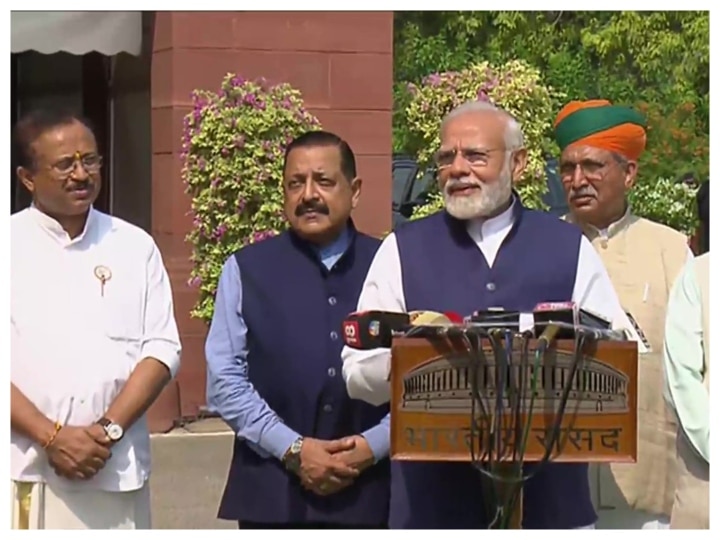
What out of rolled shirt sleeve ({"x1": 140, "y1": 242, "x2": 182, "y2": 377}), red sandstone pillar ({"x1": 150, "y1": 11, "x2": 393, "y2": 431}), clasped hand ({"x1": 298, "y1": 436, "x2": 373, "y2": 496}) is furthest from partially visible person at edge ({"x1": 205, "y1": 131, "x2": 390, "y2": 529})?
red sandstone pillar ({"x1": 150, "y1": 11, "x2": 393, "y2": 431})

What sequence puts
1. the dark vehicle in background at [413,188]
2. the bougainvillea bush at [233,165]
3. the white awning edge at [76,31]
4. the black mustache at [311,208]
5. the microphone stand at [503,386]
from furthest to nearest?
the dark vehicle in background at [413,188], the bougainvillea bush at [233,165], the white awning edge at [76,31], the black mustache at [311,208], the microphone stand at [503,386]

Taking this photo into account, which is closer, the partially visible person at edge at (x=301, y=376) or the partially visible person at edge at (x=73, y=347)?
the partially visible person at edge at (x=73, y=347)

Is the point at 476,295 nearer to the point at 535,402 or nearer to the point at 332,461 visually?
the point at 535,402

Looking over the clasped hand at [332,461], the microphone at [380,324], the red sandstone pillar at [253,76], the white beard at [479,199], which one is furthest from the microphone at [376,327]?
the red sandstone pillar at [253,76]

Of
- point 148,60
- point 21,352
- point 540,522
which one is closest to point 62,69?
point 148,60

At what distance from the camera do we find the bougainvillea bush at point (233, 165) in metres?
6.89

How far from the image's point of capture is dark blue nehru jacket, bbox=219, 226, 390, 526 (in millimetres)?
3705

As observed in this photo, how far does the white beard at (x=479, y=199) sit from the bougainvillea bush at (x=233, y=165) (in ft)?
11.3

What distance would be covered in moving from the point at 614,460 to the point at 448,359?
17.5 inches

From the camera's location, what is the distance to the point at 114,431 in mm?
3518

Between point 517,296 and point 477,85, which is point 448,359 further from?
point 477,85

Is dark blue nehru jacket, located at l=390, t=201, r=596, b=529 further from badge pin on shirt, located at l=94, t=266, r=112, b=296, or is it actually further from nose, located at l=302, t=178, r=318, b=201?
badge pin on shirt, located at l=94, t=266, r=112, b=296

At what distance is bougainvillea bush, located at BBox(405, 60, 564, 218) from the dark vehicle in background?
0.26 meters

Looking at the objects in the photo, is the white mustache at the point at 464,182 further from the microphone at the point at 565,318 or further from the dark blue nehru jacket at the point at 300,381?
the dark blue nehru jacket at the point at 300,381
